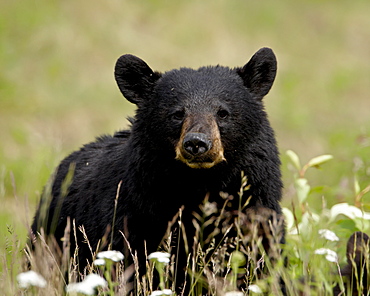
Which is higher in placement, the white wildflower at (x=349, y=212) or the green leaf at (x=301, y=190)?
the green leaf at (x=301, y=190)

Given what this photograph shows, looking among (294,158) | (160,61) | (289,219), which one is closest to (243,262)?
(289,219)

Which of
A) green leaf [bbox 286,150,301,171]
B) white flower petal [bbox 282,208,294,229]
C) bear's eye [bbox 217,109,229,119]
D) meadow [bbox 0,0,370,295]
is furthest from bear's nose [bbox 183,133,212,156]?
meadow [bbox 0,0,370,295]

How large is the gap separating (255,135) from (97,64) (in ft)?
35.3

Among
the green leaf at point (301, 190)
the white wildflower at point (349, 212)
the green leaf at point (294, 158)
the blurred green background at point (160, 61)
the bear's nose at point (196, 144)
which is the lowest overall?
the white wildflower at point (349, 212)

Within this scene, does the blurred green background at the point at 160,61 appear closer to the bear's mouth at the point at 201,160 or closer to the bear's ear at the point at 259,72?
the bear's ear at the point at 259,72

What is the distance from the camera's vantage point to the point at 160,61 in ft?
53.7

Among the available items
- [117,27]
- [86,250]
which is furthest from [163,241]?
[117,27]

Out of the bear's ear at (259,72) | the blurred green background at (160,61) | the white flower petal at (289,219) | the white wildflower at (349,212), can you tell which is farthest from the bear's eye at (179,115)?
the blurred green background at (160,61)

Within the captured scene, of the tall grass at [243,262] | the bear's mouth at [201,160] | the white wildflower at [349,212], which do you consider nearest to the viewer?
the tall grass at [243,262]

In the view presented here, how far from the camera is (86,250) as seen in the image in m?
5.45

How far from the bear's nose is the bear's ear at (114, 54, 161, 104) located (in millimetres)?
907

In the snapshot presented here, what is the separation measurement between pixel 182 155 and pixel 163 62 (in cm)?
1172

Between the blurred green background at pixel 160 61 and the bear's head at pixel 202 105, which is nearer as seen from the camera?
the bear's head at pixel 202 105

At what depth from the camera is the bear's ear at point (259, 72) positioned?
17.9ft
